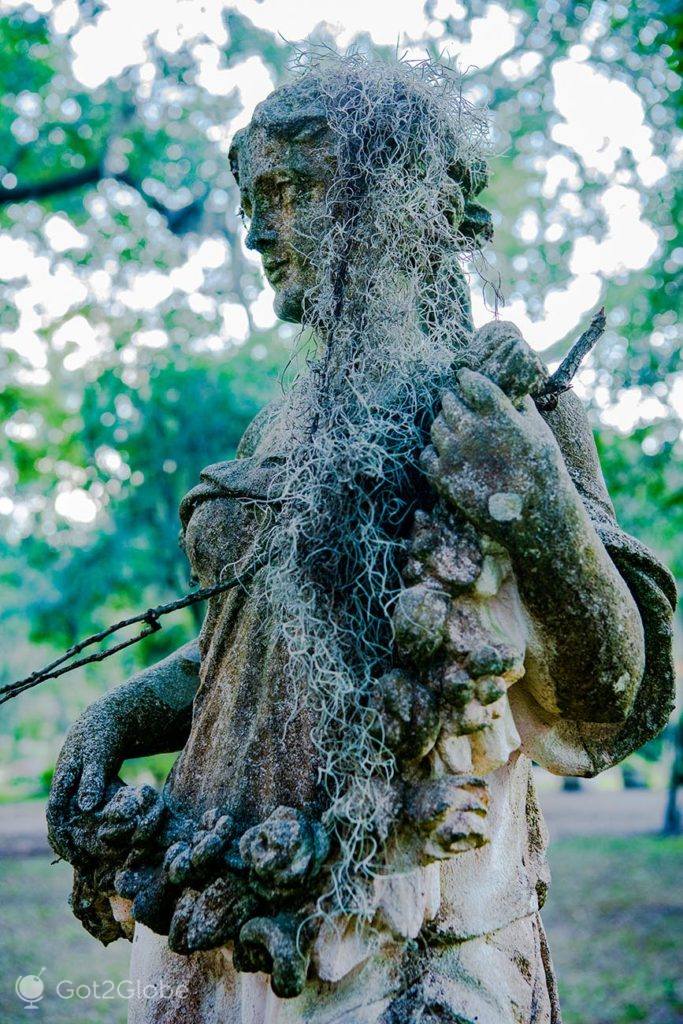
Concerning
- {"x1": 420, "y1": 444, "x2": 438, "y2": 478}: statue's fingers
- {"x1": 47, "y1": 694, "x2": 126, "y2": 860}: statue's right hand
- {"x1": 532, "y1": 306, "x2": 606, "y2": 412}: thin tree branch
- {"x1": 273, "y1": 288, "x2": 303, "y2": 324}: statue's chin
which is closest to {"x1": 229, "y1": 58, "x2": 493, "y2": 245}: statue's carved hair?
{"x1": 273, "y1": 288, "x2": 303, "y2": 324}: statue's chin

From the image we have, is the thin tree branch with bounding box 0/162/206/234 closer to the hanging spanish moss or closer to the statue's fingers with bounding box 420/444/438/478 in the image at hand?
the hanging spanish moss

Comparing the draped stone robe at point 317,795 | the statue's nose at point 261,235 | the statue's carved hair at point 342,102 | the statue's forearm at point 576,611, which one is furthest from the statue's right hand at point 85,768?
the statue's carved hair at point 342,102

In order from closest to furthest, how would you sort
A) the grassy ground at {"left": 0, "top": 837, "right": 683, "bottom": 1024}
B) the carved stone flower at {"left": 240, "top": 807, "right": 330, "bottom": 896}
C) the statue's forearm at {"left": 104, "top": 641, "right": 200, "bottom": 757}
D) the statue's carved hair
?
the carved stone flower at {"left": 240, "top": 807, "right": 330, "bottom": 896}
the statue's carved hair
the statue's forearm at {"left": 104, "top": 641, "right": 200, "bottom": 757}
the grassy ground at {"left": 0, "top": 837, "right": 683, "bottom": 1024}

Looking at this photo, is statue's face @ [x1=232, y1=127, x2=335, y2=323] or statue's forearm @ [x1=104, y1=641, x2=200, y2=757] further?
statue's forearm @ [x1=104, y1=641, x2=200, y2=757]

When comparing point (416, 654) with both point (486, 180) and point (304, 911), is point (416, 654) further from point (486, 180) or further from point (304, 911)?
point (486, 180)

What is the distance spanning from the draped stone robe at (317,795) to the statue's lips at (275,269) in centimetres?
40

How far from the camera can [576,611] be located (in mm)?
1488

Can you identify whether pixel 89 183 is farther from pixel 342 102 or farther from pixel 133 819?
pixel 133 819

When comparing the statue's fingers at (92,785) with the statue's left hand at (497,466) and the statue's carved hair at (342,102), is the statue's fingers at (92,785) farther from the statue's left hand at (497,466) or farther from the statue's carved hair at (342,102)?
the statue's carved hair at (342,102)

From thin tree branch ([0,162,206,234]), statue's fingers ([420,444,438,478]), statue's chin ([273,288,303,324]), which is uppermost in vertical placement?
thin tree branch ([0,162,206,234])

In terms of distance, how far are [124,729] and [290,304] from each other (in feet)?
3.20

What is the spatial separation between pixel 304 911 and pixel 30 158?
980 centimetres

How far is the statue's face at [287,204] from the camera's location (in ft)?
5.97

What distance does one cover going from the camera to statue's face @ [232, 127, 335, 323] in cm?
182
